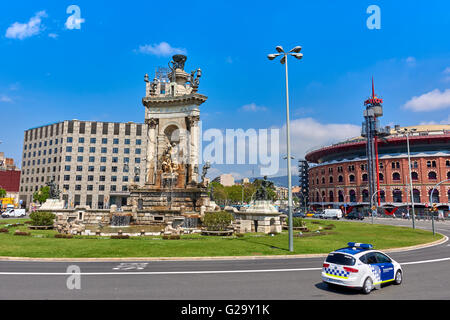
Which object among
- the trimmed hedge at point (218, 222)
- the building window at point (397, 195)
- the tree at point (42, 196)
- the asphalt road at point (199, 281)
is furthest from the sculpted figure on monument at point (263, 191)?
the building window at point (397, 195)

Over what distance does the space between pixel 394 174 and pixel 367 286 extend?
86.2 metres

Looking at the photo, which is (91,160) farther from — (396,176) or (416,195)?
(416,195)

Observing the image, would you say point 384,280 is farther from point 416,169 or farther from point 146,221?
point 416,169

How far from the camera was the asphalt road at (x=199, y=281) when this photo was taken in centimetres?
962

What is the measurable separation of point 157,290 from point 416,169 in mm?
90575

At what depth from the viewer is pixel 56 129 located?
9100 centimetres

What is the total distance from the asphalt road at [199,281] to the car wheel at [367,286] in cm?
17

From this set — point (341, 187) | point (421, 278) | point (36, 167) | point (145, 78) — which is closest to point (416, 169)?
point (341, 187)

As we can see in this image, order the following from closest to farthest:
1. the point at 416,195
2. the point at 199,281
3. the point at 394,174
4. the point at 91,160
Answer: the point at 199,281 < the point at 416,195 < the point at 394,174 < the point at 91,160

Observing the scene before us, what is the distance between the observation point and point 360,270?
9.99 m

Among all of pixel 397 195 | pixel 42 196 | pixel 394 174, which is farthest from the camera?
pixel 394 174

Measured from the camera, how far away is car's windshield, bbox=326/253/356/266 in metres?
10.2

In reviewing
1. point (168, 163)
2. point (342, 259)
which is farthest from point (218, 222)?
point (342, 259)

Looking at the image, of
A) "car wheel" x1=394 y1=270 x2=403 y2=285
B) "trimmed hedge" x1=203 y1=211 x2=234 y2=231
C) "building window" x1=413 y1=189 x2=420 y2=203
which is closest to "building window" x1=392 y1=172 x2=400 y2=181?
"building window" x1=413 y1=189 x2=420 y2=203
